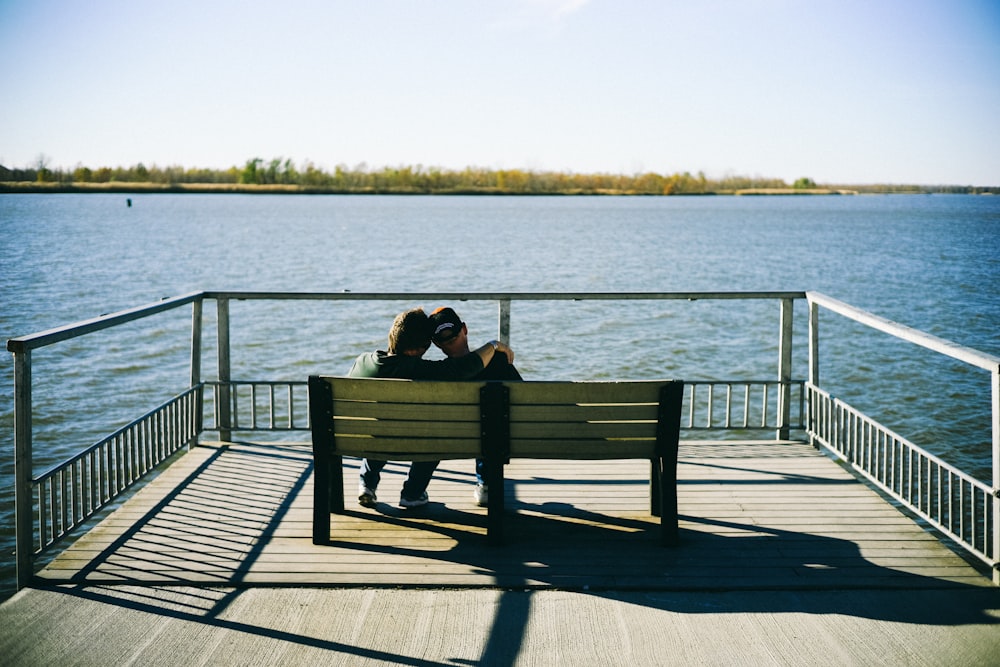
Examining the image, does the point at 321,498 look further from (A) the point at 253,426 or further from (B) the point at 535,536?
(A) the point at 253,426

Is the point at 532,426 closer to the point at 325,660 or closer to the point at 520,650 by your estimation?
the point at 520,650

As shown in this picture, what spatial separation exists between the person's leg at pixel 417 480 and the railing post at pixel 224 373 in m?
1.81

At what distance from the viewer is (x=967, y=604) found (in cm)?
380

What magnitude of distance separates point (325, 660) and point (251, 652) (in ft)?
0.88

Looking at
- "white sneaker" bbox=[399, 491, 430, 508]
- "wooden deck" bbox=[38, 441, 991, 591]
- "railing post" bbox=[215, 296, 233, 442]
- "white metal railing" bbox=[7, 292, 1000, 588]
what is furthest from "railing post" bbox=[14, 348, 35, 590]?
"railing post" bbox=[215, 296, 233, 442]

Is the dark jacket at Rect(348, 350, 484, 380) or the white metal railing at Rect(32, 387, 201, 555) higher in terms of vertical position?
the dark jacket at Rect(348, 350, 484, 380)

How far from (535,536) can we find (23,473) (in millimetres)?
2185

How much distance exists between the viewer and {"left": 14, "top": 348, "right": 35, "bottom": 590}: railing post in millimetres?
3877

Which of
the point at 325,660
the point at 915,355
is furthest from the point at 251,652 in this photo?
the point at 915,355

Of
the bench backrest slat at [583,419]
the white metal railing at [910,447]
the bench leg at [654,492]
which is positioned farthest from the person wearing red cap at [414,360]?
the white metal railing at [910,447]

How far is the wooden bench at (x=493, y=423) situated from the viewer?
427cm

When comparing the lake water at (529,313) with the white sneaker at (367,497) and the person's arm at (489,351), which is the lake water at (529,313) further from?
the person's arm at (489,351)

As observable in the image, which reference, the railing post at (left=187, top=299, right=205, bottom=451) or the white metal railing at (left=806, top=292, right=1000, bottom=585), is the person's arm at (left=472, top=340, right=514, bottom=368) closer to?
the white metal railing at (left=806, top=292, right=1000, bottom=585)

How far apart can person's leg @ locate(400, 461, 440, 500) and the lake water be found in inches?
114
